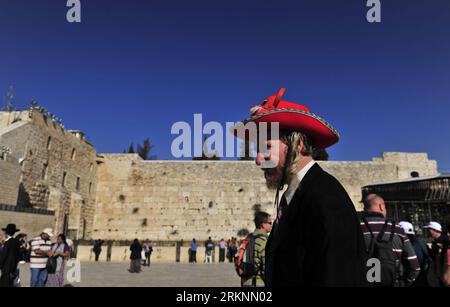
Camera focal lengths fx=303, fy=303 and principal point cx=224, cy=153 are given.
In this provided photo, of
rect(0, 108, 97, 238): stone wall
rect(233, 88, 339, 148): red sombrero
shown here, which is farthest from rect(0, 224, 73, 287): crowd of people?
rect(0, 108, 97, 238): stone wall

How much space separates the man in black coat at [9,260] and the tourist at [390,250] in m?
5.51

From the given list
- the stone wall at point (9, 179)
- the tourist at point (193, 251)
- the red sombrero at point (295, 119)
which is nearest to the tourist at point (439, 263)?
the red sombrero at point (295, 119)

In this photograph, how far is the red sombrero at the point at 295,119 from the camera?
1334 mm

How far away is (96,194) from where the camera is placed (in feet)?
75.4

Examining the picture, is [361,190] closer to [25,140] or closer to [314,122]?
[25,140]

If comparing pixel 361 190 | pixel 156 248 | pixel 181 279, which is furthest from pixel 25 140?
pixel 361 190

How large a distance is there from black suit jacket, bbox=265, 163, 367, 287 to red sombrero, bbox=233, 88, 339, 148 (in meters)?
0.25

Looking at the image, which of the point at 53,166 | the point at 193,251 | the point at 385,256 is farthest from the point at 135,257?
the point at 385,256

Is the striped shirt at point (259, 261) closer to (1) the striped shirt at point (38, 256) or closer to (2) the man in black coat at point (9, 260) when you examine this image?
(2) the man in black coat at point (9, 260)

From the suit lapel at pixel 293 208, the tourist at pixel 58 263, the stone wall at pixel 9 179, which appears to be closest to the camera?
the suit lapel at pixel 293 208

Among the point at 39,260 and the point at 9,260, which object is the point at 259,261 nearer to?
the point at 9,260

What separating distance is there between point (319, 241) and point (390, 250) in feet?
7.37

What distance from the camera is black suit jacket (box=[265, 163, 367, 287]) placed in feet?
3.00
